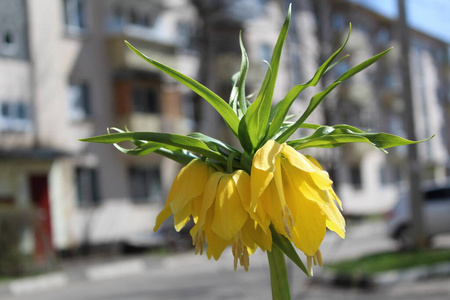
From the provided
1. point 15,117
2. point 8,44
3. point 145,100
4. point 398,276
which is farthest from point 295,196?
point 145,100

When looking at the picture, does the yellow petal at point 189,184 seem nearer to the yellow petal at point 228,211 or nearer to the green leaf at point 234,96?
the yellow petal at point 228,211

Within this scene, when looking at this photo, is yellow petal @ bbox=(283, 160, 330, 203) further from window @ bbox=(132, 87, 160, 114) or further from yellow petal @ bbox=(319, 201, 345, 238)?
window @ bbox=(132, 87, 160, 114)

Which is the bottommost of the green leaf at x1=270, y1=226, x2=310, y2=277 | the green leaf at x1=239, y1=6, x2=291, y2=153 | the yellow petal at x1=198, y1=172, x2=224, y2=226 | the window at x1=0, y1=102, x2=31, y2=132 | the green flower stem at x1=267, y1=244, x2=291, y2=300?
the green flower stem at x1=267, y1=244, x2=291, y2=300

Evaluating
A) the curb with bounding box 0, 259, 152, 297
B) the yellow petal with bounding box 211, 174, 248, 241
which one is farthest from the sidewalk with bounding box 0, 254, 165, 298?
the yellow petal with bounding box 211, 174, 248, 241

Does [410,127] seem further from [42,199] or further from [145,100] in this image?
[145,100]

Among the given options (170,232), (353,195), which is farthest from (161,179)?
(353,195)

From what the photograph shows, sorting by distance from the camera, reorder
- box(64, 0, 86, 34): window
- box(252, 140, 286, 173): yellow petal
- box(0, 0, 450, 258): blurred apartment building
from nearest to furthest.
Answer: box(252, 140, 286, 173): yellow petal → box(0, 0, 450, 258): blurred apartment building → box(64, 0, 86, 34): window
